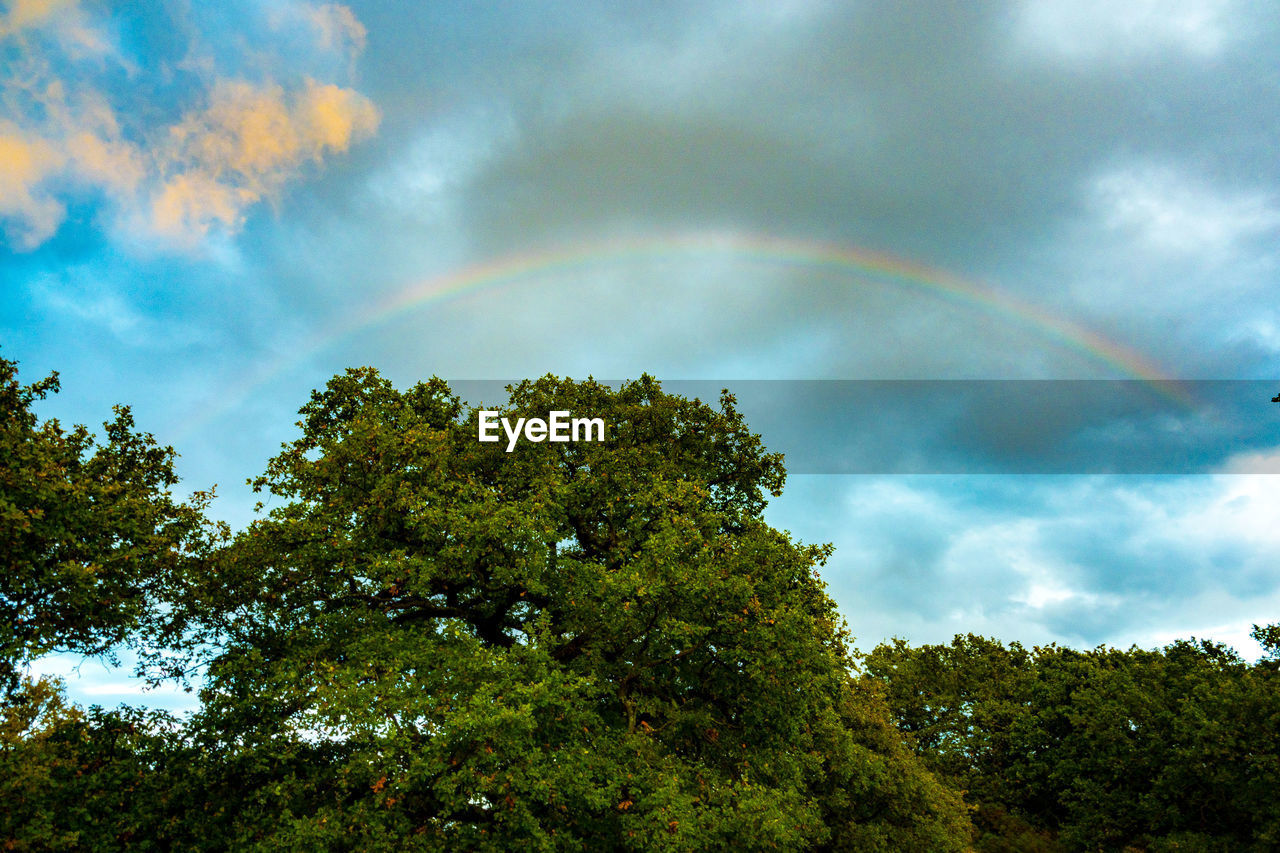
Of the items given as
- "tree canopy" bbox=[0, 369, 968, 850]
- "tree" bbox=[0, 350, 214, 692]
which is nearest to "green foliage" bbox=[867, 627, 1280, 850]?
"tree canopy" bbox=[0, 369, 968, 850]

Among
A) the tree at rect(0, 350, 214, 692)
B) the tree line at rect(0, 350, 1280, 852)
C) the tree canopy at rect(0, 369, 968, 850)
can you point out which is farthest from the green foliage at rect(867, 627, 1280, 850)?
the tree at rect(0, 350, 214, 692)

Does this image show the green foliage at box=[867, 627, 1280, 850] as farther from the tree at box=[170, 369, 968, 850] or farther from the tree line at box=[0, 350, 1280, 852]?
the tree at box=[170, 369, 968, 850]

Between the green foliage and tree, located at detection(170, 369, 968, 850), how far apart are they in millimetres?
30315

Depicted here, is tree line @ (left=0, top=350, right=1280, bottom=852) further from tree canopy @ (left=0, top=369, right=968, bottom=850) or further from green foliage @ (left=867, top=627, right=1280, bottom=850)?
green foliage @ (left=867, top=627, right=1280, bottom=850)

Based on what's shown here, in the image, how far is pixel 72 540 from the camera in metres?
16.7

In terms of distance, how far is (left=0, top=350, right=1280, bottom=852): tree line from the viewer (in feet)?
52.9

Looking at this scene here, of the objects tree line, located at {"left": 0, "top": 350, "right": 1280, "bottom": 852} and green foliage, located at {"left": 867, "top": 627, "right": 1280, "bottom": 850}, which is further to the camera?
green foliage, located at {"left": 867, "top": 627, "right": 1280, "bottom": 850}

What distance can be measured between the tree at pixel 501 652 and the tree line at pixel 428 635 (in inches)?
3.5

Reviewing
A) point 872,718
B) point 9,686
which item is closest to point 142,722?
point 9,686

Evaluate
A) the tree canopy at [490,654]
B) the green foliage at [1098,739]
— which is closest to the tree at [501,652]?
the tree canopy at [490,654]

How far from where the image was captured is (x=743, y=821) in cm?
1753

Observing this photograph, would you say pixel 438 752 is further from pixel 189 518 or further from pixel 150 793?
pixel 189 518

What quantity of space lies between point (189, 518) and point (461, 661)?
29.5 ft

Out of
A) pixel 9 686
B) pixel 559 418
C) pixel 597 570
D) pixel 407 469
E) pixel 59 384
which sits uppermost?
pixel 559 418
